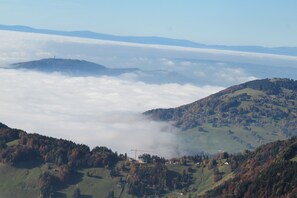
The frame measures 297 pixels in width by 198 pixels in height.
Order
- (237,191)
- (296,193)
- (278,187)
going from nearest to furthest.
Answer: (296,193), (278,187), (237,191)

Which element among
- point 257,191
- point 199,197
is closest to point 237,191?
point 257,191

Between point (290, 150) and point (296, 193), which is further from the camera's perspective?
point (290, 150)

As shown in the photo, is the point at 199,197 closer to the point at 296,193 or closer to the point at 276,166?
the point at 276,166

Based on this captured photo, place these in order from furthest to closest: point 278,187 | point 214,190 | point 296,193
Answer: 1. point 214,190
2. point 278,187
3. point 296,193

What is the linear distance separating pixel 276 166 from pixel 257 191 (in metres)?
12.6

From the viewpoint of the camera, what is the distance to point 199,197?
200 metres

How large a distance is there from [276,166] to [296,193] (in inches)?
1012

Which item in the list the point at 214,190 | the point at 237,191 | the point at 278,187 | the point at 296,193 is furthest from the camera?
the point at 214,190

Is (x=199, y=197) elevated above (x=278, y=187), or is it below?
below

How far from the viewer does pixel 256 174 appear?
616ft

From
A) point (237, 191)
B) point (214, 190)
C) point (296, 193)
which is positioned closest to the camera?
point (296, 193)

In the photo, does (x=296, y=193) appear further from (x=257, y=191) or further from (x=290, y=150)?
(x=290, y=150)

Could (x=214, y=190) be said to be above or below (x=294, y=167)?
below

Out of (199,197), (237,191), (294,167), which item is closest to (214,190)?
(199,197)
